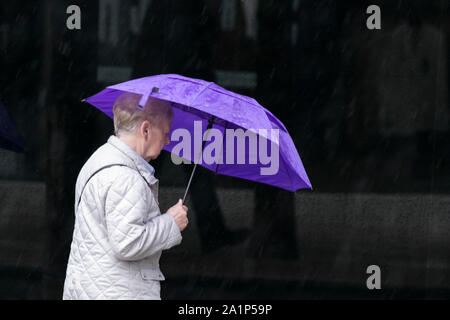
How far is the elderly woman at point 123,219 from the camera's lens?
300 cm

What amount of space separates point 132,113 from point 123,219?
20.5 inches

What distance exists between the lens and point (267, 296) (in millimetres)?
7027

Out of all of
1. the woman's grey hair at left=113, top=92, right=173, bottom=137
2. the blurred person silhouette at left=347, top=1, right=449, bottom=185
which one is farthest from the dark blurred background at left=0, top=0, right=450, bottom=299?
the woman's grey hair at left=113, top=92, right=173, bottom=137

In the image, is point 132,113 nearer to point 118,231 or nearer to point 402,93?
point 118,231

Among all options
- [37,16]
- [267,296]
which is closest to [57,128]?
[37,16]

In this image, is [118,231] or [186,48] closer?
[118,231]

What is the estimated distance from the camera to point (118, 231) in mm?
2990

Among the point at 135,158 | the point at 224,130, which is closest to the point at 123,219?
the point at 135,158

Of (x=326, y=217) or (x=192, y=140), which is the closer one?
(x=192, y=140)

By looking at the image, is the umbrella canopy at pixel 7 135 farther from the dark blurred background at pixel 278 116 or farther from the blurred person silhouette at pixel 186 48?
the blurred person silhouette at pixel 186 48

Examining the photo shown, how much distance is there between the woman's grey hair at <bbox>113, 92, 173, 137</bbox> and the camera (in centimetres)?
323

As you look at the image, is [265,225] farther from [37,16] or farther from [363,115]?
[37,16]

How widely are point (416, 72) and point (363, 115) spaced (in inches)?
25.9

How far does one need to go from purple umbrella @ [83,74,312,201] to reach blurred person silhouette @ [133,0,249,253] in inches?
109
